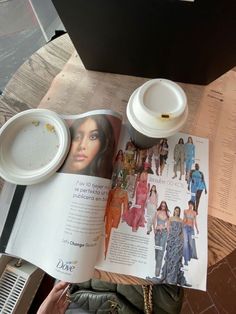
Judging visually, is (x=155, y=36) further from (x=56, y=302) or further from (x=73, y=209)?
(x=56, y=302)

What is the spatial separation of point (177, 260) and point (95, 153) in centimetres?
20

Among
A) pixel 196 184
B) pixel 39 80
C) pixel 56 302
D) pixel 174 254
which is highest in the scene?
pixel 39 80

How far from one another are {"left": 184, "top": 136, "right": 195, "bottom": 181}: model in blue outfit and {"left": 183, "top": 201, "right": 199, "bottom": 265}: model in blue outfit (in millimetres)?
55

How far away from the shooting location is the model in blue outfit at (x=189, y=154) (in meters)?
0.49

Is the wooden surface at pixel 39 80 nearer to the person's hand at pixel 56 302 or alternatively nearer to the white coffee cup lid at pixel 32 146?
the white coffee cup lid at pixel 32 146

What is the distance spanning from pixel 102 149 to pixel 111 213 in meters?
0.10

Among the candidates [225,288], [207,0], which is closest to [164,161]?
[207,0]

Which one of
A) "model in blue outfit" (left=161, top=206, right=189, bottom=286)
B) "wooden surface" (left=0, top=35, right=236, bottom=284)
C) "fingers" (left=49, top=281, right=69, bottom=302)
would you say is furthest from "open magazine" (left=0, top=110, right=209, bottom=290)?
"fingers" (left=49, top=281, right=69, bottom=302)

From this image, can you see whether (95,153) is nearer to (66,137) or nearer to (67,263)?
(66,137)

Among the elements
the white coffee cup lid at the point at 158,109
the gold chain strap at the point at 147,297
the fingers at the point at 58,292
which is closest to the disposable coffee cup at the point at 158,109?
the white coffee cup lid at the point at 158,109

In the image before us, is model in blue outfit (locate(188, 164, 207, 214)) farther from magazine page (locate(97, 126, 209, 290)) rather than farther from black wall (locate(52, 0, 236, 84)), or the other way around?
black wall (locate(52, 0, 236, 84))

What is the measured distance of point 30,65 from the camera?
58 cm

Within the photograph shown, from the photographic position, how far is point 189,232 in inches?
17.7

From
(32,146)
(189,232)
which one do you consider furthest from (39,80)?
(189,232)
